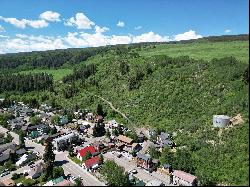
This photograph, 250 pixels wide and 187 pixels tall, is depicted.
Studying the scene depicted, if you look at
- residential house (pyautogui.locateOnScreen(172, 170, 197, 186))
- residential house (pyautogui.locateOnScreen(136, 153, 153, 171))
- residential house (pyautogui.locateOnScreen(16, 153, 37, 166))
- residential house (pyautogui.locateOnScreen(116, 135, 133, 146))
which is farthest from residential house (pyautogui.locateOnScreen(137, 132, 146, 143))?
residential house (pyautogui.locateOnScreen(16, 153, 37, 166))

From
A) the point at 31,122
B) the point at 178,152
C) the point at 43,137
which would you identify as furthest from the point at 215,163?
the point at 31,122

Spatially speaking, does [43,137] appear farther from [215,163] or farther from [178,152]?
[215,163]

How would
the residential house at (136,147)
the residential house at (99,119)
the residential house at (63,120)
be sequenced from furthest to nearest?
the residential house at (63,120) < the residential house at (99,119) < the residential house at (136,147)

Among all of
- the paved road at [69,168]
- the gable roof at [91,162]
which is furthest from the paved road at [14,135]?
the gable roof at [91,162]

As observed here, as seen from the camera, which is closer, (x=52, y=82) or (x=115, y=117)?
(x=115, y=117)

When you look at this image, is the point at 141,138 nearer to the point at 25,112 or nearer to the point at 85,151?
the point at 85,151

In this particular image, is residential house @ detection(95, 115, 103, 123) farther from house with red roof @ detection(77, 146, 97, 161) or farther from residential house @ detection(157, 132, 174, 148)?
residential house @ detection(157, 132, 174, 148)

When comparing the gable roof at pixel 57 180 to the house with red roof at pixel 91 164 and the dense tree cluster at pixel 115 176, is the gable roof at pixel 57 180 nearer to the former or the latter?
the house with red roof at pixel 91 164
